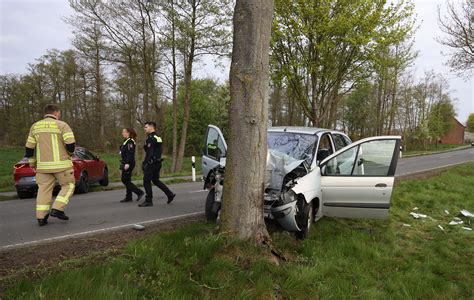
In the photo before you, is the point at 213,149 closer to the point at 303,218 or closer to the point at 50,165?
the point at 303,218

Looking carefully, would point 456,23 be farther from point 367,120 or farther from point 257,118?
point 367,120

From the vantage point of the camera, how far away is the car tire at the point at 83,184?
10969 millimetres

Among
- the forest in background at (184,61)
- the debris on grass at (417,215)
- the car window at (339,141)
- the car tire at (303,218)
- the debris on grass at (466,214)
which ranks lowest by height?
the debris on grass at (466,214)

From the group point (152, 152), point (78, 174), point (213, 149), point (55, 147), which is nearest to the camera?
point (55, 147)

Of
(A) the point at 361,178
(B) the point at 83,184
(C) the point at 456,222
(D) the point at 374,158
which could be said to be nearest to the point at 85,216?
(B) the point at 83,184

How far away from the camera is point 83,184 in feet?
36.5

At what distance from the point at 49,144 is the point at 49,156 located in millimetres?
197

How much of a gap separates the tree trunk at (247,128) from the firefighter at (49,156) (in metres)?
3.25

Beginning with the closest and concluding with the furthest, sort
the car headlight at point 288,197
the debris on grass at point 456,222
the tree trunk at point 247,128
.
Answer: the tree trunk at point 247,128 < the car headlight at point 288,197 < the debris on grass at point 456,222

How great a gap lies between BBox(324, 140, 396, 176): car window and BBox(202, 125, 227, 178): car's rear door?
6.51 feet

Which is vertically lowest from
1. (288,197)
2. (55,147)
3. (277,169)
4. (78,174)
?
(78,174)

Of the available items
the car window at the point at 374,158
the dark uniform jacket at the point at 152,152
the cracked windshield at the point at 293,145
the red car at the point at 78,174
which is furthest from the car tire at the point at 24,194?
the car window at the point at 374,158

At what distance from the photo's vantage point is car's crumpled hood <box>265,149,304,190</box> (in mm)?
5445

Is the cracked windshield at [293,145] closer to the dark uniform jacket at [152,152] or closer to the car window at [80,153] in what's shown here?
the dark uniform jacket at [152,152]
